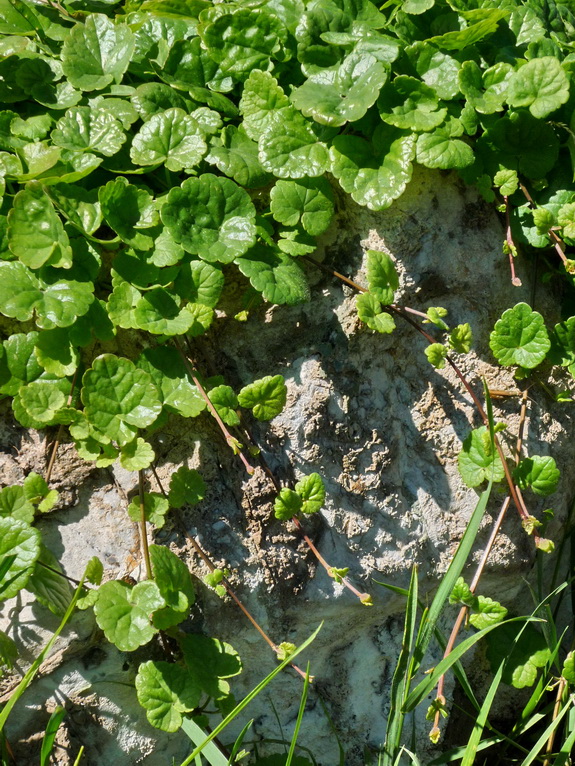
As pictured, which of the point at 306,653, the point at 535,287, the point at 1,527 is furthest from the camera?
the point at 535,287

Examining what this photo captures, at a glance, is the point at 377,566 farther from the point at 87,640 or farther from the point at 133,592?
the point at 87,640

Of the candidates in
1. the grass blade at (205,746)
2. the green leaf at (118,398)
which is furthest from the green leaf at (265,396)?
the grass blade at (205,746)

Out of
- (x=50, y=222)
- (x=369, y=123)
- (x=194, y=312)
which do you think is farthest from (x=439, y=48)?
(x=50, y=222)

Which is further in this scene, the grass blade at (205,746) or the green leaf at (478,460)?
the green leaf at (478,460)

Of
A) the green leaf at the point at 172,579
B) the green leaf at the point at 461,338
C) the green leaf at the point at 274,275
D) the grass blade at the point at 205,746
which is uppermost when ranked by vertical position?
the green leaf at the point at 274,275

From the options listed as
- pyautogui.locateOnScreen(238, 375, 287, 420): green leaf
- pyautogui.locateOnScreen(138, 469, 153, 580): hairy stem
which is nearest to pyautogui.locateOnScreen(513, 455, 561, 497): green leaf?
pyautogui.locateOnScreen(238, 375, 287, 420): green leaf

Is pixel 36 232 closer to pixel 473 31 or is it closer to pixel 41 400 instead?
pixel 41 400

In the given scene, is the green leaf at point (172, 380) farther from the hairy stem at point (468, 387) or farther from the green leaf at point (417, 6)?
the green leaf at point (417, 6)
